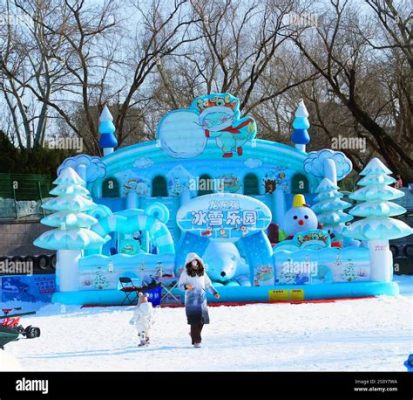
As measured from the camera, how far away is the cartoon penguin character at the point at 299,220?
1884cm

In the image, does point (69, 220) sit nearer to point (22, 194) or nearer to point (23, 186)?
point (22, 194)

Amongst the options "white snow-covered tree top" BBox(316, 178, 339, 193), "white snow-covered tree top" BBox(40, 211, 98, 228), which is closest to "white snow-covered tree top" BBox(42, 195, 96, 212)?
"white snow-covered tree top" BBox(40, 211, 98, 228)

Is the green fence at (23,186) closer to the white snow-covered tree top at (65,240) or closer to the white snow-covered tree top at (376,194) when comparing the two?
the white snow-covered tree top at (65,240)

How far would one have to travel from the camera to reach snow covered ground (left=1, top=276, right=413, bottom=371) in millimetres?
7988

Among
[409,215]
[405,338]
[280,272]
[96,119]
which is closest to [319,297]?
[280,272]

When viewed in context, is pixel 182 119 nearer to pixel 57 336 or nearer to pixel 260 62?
pixel 57 336

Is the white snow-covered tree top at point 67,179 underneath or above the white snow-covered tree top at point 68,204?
above

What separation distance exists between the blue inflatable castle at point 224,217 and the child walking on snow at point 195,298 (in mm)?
5067

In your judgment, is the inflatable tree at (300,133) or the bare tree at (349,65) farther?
the bare tree at (349,65)

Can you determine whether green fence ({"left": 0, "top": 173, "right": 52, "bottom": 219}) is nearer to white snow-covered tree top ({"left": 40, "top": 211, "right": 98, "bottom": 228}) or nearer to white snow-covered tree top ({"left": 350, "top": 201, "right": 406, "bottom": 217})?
white snow-covered tree top ({"left": 40, "top": 211, "right": 98, "bottom": 228})

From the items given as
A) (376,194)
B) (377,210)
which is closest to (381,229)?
(377,210)

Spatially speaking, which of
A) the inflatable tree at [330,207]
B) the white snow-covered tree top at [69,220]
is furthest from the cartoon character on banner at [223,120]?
the white snow-covered tree top at [69,220]

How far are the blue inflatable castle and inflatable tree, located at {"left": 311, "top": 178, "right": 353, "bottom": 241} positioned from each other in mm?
30

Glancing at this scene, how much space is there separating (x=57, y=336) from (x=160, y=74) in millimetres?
22021
